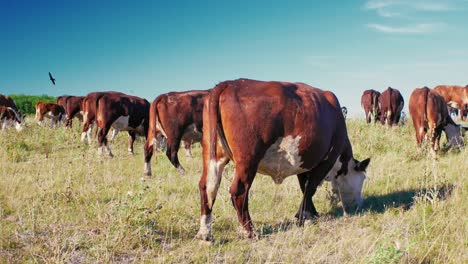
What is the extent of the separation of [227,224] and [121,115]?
9906 mm

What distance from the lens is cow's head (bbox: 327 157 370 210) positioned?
6.33m

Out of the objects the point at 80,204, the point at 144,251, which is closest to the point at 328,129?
the point at 144,251

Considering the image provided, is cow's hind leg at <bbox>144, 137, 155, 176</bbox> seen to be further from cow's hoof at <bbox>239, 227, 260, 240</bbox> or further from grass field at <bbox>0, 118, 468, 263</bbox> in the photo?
cow's hoof at <bbox>239, 227, 260, 240</bbox>

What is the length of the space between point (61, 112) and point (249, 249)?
2874 cm

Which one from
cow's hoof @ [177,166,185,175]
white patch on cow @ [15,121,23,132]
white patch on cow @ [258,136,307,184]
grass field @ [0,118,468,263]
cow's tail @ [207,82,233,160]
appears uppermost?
cow's tail @ [207,82,233,160]

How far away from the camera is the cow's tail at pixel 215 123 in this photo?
4.66 meters

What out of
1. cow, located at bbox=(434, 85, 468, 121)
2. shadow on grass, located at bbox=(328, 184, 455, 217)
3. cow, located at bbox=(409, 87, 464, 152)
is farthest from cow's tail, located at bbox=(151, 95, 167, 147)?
cow, located at bbox=(434, 85, 468, 121)

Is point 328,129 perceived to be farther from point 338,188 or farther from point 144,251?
point 144,251

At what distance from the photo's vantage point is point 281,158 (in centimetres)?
502

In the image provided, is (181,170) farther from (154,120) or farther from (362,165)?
(362,165)

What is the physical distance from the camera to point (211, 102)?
4.78 meters

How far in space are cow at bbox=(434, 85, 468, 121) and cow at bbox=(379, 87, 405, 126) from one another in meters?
9.41

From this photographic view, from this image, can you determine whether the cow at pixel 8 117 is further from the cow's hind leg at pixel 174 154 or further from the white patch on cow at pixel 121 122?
the cow's hind leg at pixel 174 154

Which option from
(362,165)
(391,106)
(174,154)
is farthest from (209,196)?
(391,106)
